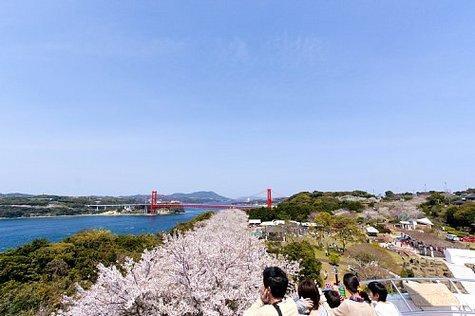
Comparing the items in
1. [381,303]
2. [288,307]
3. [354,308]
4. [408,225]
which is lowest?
[408,225]

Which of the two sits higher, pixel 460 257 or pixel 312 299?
pixel 312 299

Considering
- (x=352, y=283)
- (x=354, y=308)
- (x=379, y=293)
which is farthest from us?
(x=379, y=293)

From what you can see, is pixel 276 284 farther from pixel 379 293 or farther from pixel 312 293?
pixel 379 293

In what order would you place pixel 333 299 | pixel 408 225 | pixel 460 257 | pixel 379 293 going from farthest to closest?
1. pixel 408 225
2. pixel 460 257
3. pixel 379 293
4. pixel 333 299

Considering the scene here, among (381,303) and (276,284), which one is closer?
Result: (276,284)

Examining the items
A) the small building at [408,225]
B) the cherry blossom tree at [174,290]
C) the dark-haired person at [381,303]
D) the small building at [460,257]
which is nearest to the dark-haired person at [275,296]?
the dark-haired person at [381,303]

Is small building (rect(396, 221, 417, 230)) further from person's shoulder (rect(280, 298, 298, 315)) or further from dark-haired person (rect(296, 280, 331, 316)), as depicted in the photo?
person's shoulder (rect(280, 298, 298, 315))

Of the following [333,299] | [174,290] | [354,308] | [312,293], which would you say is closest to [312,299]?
[312,293]

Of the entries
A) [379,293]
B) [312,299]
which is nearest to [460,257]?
[379,293]

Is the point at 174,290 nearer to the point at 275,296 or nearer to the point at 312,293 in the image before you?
the point at 312,293
